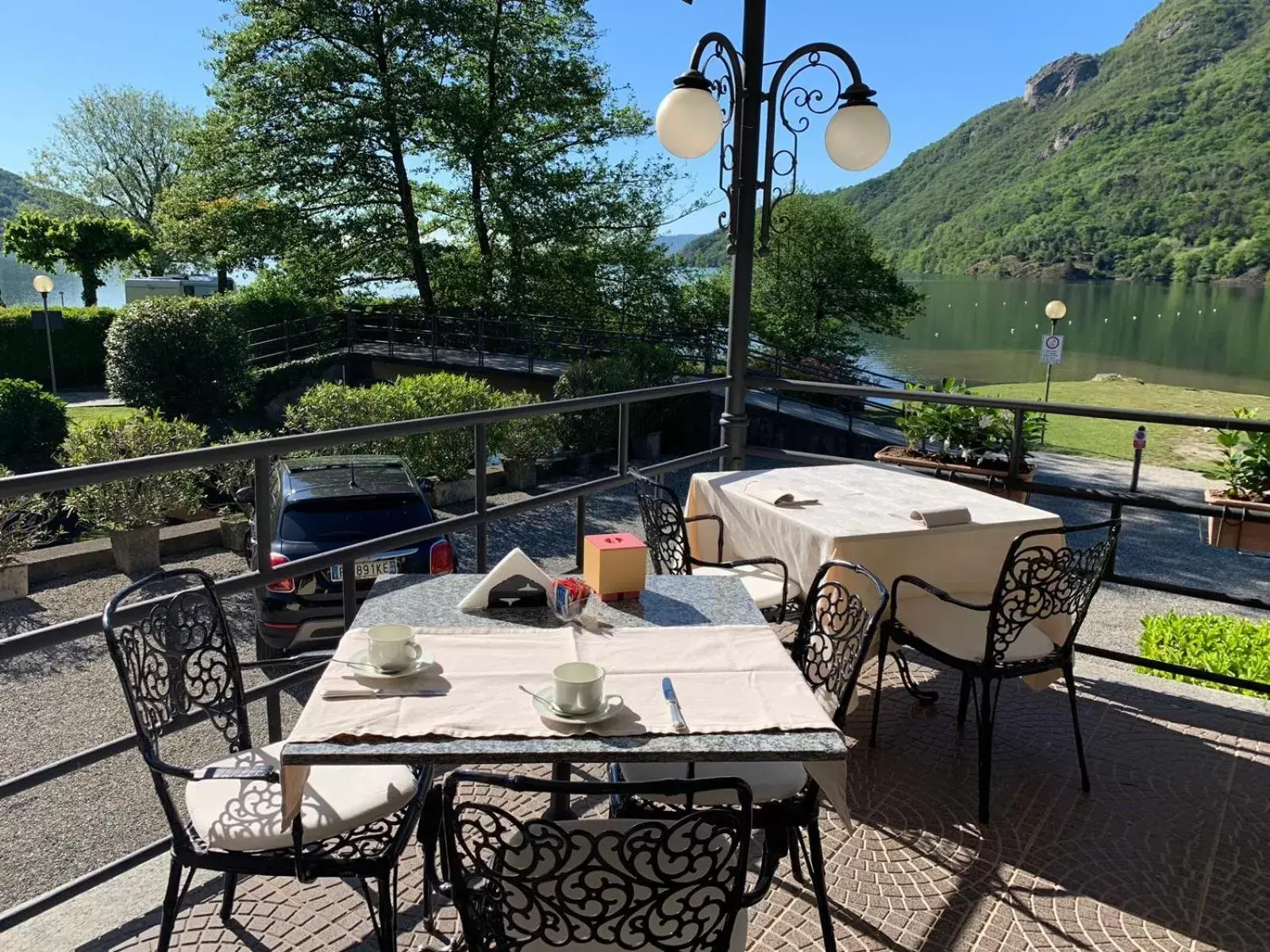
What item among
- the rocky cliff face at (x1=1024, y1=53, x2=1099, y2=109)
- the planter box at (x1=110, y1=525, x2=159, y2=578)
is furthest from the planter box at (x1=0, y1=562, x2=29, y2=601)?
the rocky cliff face at (x1=1024, y1=53, x2=1099, y2=109)

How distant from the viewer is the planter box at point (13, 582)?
301 inches

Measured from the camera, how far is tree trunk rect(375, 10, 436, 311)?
20.6 meters

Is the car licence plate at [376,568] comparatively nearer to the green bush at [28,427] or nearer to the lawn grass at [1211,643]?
the lawn grass at [1211,643]

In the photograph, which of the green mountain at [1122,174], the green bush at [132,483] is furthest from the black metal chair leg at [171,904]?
the green mountain at [1122,174]

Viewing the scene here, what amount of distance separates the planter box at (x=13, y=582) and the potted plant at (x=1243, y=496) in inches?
353

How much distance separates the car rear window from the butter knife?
14.2ft

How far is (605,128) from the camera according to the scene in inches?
882

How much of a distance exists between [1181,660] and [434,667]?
5.49 m

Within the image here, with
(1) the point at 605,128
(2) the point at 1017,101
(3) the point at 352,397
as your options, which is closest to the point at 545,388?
(3) the point at 352,397

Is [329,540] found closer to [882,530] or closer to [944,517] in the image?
[882,530]

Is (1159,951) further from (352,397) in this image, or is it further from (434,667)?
(352,397)

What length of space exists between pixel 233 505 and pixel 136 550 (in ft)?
5.58

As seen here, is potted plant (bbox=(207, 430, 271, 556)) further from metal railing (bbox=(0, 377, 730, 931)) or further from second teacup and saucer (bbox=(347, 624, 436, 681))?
second teacup and saucer (bbox=(347, 624, 436, 681))

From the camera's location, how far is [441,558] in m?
5.46
